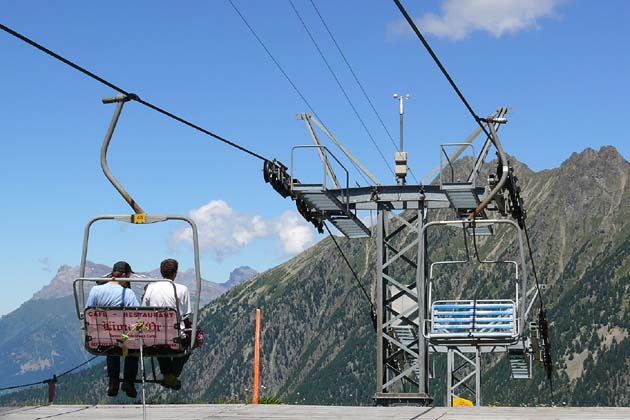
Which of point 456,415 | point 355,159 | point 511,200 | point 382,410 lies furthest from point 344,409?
point 355,159

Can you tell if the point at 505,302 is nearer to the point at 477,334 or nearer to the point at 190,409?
the point at 477,334

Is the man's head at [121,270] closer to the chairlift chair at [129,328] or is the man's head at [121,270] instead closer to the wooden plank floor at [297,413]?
the chairlift chair at [129,328]

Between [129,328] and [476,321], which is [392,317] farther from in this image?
[129,328]

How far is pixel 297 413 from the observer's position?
16.5m

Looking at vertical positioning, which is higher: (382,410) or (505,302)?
(505,302)

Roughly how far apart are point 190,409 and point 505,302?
1080cm

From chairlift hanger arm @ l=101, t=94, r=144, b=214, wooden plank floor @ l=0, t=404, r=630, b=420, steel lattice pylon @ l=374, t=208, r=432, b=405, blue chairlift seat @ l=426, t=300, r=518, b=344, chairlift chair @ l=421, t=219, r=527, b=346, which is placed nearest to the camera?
chairlift hanger arm @ l=101, t=94, r=144, b=214

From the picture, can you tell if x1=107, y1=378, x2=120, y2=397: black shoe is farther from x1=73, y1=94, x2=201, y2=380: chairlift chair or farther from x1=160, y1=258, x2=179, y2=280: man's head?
x1=160, y1=258, x2=179, y2=280: man's head

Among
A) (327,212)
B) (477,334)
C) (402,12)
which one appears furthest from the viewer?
(327,212)

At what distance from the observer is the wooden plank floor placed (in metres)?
15.2

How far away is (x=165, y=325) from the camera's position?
1400cm

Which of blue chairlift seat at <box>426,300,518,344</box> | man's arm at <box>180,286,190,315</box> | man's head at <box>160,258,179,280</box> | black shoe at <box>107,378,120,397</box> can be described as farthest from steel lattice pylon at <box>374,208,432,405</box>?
man's head at <box>160,258,179,280</box>

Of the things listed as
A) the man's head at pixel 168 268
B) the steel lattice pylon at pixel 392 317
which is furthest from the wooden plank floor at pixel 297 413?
the steel lattice pylon at pixel 392 317

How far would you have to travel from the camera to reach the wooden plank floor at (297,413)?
50.0 feet
